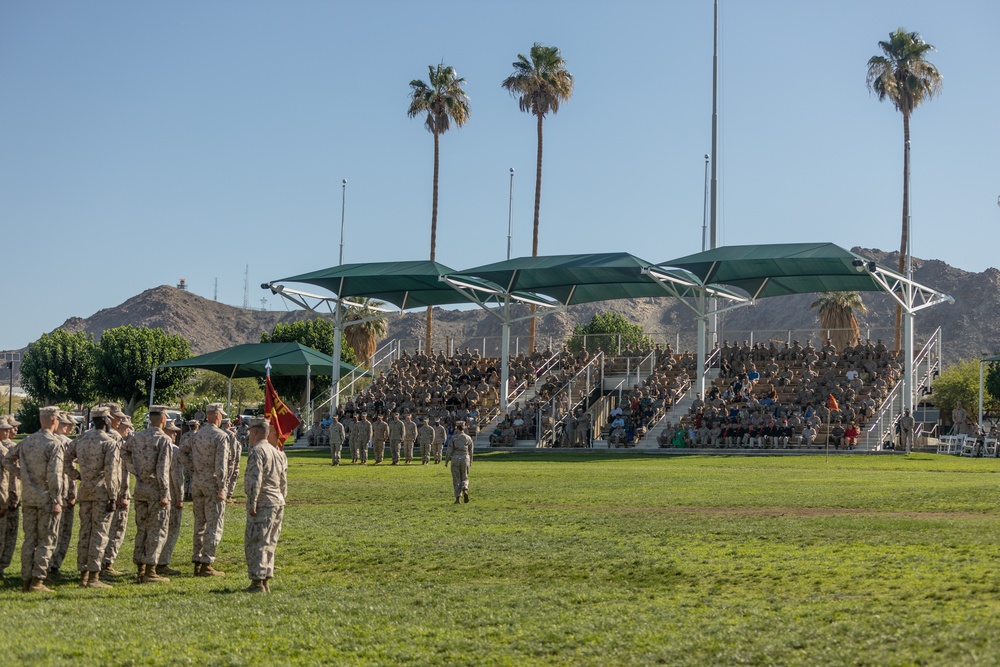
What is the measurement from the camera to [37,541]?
39.0 feet

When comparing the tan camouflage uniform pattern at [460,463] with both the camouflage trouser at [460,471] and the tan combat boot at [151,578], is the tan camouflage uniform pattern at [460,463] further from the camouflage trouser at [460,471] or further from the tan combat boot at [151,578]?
the tan combat boot at [151,578]

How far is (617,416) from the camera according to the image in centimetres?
4438

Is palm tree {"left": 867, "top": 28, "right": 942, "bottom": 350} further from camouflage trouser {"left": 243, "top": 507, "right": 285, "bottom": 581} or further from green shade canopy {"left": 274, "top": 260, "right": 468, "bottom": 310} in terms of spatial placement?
camouflage trouser {"left": 243, "top": 507, "right": 285, "bottom": 581}

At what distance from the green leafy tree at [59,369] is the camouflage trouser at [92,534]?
195 ft

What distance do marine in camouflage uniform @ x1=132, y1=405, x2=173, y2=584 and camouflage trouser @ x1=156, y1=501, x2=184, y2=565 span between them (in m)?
0.18

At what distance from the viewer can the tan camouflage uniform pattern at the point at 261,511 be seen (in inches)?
455

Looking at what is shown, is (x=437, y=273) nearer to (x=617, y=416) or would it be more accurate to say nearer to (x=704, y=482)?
(x=617, y=416)

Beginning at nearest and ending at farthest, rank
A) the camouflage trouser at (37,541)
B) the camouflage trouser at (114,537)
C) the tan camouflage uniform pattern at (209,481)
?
1. the camouflage trouser at (37,541)
2. the camouflage trouser at (114,537)
3. the tan camouflage uniform pattern at (209,481)

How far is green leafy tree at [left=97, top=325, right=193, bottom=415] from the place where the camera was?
219ft

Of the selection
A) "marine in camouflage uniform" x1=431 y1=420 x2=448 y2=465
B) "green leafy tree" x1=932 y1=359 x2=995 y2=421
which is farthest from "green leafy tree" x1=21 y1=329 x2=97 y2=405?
"green leafy tree" x1=932 y1=359 x2=995 y2=421

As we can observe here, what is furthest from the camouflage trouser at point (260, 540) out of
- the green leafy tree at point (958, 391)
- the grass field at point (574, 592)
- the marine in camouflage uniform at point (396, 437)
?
the green leafy tree at point (958, 391)

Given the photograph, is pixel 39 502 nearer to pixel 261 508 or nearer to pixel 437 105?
pixel 261 508

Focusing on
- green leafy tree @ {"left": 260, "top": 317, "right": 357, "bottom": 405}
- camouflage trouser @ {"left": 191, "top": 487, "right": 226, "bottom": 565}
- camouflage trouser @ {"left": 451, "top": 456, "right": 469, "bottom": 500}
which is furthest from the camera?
green leafy tree @ {"left": 260, "top": 317, "right": 357, "bottom": 405}

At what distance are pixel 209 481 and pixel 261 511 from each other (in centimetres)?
187
